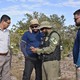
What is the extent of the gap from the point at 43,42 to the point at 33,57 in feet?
2.46

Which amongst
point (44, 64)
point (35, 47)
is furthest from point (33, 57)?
point (44, 64)

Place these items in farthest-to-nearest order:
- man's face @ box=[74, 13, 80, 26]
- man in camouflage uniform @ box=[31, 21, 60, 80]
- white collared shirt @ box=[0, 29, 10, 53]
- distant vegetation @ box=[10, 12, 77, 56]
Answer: distant vegetation @ box=[10, 12, 77, 56], white collared shirt @ box=[0, 29, 10, 53], man in camouflage uniform @ box=[31, 21, 60, 80], man's face @ box=[74, 13, 80, 26]

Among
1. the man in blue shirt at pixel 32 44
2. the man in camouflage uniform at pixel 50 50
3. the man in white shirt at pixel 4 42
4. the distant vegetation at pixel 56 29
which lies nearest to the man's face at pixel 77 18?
the man in camouflage uniform at pixel 50 50

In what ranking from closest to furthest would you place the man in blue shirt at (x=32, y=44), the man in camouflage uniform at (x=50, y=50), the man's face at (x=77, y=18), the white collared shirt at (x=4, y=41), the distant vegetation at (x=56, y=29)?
the man's face at (x=77, y=18)
the man in camouflage uniform at (x=50, y=50)
the white collared shirt at (x=4, y=41)
the man in blue shirt at (x=32, y=44)
the distant vegetation at (x=56, y=29)

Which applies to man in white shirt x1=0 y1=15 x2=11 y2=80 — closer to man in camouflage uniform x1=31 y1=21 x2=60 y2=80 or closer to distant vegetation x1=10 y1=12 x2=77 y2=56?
man in camouflage uniform x1=31 y1=21 x2=60 y2=80

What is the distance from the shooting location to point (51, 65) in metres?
6.70

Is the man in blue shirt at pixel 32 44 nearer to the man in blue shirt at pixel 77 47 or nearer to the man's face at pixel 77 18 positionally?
the man in blue shirt at pixel 77 47

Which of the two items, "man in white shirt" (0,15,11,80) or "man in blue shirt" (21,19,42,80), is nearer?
"man in white shirt" (0,15,11,80)

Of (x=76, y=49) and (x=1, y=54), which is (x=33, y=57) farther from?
(x=76, y=49)

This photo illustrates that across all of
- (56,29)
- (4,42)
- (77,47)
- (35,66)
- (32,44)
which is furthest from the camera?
(56,29)

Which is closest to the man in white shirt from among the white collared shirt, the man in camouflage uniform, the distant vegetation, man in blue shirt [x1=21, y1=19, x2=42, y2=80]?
the white collared shirt

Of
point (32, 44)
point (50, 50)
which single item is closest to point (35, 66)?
point (32, 44)

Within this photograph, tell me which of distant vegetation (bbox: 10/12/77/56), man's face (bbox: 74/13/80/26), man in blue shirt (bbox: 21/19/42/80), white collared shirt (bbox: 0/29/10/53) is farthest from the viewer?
distant vegetation (bbox: 10/12/77/56)

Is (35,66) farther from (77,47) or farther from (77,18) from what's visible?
(77,18)
